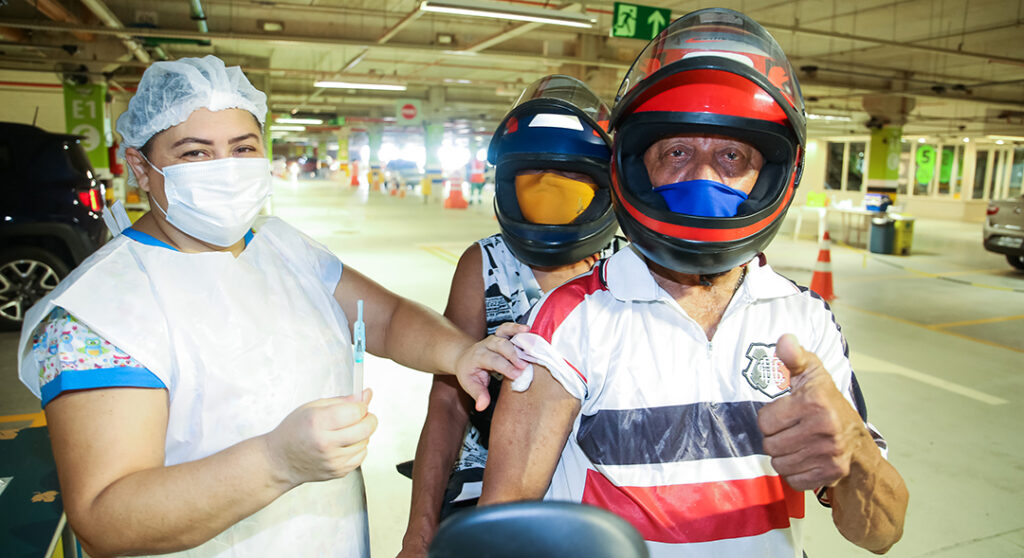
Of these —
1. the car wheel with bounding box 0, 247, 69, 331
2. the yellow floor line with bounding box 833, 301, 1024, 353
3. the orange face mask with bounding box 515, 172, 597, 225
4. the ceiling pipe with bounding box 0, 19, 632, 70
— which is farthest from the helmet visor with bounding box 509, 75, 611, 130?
the ceiling pipe with bounding box 0, 19, 632, 70

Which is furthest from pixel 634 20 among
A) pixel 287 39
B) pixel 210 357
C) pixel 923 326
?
pixel 210 357

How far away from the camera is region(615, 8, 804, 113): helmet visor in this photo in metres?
1.16

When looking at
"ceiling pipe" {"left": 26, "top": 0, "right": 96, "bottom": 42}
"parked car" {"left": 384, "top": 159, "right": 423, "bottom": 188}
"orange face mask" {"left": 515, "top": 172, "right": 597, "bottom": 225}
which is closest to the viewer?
"orange face mask" {"left": 515, "top": 172, "right": 597, "bottom": 225}

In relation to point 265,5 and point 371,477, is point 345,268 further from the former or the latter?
point 265,5

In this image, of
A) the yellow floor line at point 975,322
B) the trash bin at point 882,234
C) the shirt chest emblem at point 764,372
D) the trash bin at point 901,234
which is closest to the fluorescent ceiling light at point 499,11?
the yellow floor line at point 975,322

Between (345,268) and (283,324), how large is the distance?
1.20 feet

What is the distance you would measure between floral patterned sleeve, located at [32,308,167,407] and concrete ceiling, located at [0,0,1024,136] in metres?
9.00

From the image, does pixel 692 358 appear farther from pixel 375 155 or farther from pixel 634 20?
pixel 375 155

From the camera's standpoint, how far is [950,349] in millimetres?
6172

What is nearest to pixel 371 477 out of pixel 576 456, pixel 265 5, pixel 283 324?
pixel 283 324

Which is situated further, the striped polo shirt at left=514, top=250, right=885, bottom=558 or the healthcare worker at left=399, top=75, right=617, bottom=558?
the healthcare worker at left=399, top=75, right=617, bottom=558

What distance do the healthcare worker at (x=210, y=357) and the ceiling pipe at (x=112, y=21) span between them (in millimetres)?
10739

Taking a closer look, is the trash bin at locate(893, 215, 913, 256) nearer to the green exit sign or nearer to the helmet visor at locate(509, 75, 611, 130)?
the green exit sign

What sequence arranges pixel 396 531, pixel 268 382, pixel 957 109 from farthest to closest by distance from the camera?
pixel 957 109
pixel 396 531
pixel 268 382
